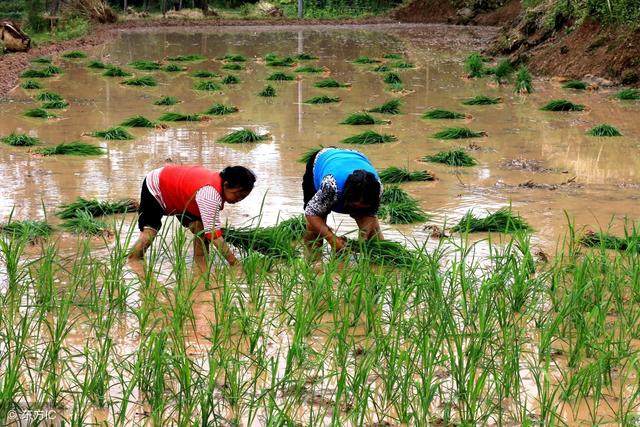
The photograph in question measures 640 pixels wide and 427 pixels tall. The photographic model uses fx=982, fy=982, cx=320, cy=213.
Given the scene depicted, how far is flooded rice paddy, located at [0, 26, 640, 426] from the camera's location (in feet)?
11.7

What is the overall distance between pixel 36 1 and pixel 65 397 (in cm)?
2257

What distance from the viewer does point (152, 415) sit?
335 centimetres

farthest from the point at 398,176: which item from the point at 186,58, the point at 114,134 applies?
the point at 186,58

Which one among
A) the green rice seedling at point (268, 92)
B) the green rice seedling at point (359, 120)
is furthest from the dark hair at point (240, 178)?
the green rice seedling at point (268, 92)

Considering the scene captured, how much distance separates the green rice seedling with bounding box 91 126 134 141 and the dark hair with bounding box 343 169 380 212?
15.8 feet

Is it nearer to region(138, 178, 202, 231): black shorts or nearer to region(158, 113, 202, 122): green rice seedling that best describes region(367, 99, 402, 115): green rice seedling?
region(158, 113, 202, 122): green rice seedling

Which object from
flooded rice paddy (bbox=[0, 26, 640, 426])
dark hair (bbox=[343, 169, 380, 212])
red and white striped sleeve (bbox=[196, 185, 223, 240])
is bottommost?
flooded rice paddy (bbox=[0, 26, 640, 426])

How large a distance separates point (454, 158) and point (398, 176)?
86 centimetres

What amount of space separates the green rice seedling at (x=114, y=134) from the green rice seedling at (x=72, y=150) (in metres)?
0.74

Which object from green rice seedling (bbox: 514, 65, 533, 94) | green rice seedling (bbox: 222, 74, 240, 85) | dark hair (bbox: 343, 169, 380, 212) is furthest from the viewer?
green rice seedling (bbox: 222, 74, 240, 85)

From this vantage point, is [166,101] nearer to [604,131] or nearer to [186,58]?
[604,131]

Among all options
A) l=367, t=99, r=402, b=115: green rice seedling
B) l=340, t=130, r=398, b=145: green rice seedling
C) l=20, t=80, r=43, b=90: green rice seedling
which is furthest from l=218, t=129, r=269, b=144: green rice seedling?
l=20, t=80, r=43, b=90: green rice seedling

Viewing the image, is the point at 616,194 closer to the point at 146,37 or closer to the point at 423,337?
the point at 423,337

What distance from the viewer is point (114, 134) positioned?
950cm
